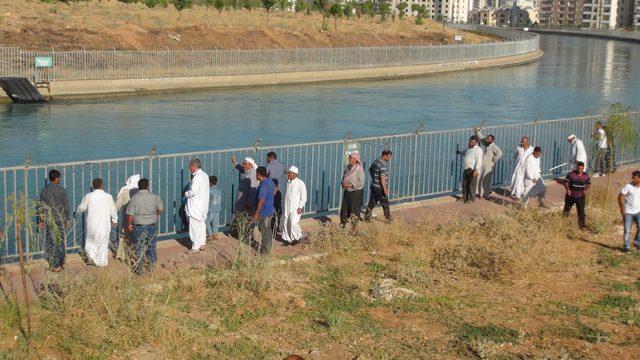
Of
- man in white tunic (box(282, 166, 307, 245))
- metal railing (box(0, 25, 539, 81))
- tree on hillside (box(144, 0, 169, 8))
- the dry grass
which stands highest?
tree on hillside (box(144, 0, 169, 8))

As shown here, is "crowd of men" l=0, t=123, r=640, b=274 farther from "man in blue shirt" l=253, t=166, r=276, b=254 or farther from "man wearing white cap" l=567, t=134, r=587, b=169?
"man wearing white cap" l=567, t=134, r=587, b=169

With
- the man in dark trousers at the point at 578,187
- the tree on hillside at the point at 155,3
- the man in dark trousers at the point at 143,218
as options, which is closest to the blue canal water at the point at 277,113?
the man in dark trousers at the point at 143,218

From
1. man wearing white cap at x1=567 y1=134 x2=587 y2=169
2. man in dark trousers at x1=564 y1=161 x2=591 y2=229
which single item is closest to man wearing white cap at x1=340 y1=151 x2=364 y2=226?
man in dark trousers at x1=564 y1=161 x2=591 y2=229

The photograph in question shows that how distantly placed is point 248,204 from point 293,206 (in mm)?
713

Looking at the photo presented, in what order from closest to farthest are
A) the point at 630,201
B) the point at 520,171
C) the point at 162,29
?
the point at 630,201 < the point at 520,171 < the point at 162,29

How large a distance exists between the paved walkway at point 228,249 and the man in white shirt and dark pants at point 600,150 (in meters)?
0.94

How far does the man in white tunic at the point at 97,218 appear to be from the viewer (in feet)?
39.3

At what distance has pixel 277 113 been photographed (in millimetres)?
37719

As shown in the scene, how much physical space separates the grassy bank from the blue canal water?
1512 centimetres

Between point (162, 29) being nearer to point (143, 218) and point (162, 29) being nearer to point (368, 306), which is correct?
point (143, 218)

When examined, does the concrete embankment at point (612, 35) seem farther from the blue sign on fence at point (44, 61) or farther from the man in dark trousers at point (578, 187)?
the man in dark trousers at point (578, 187)

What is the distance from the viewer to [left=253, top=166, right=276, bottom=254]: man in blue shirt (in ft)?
43.3

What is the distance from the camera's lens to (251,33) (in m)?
62.8

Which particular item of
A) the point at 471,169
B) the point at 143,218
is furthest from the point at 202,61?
the point at 143,218
